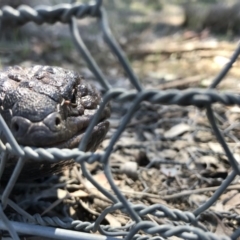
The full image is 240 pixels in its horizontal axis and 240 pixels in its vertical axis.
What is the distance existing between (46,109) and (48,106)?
15 millimetres

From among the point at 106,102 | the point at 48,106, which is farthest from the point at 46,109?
the point at 106,102

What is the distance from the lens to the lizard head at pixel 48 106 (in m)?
1.03

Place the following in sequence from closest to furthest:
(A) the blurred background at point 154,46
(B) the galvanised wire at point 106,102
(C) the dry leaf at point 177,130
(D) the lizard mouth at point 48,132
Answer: (B) the galvanised wire at point 106,102 → (D) the lizard mouth at point 48,132 → (C) the dry leaf at point 177,130 → (A) the blurred background at point 154,46

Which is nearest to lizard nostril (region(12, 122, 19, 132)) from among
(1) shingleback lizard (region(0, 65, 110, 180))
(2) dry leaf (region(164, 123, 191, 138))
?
(1) shingleback lizard (region(0, 65, 110, 180))

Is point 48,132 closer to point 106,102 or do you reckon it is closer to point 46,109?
point 46,109

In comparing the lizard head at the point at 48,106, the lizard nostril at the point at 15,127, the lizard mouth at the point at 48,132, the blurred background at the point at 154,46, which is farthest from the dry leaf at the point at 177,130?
the lizard nostril at the point at 15,127

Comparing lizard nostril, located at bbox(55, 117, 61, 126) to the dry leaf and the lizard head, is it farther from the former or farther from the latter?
the dry leaf

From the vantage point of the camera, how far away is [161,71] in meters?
2.96

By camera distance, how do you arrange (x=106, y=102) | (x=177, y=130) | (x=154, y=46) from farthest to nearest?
(x=154, y=46) < (x=177, y=130) < (x=106, y=102)

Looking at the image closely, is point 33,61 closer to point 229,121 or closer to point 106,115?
point 229,121

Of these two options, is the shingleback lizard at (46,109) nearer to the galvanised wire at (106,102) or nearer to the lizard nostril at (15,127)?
the lizard nostril at (15,127)

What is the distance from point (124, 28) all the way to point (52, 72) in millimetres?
3255

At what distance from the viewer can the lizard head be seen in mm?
1029

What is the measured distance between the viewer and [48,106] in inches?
42.3
